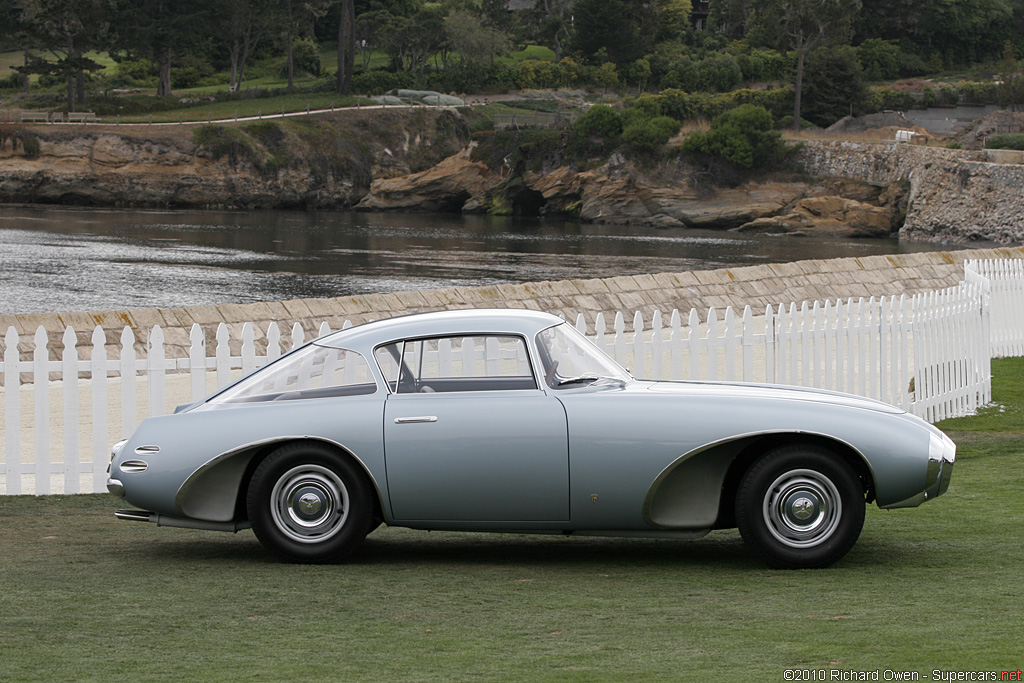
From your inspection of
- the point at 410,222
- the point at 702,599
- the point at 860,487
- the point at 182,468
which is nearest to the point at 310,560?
the point at 182,468

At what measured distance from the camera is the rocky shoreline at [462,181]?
64.6 m

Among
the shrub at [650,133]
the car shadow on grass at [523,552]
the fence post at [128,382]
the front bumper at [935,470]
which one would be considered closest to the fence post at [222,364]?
the fence post at [128,382]

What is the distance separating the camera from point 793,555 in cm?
509

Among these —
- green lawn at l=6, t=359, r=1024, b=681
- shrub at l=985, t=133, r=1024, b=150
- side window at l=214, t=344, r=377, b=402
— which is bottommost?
green lawn at l=6, t=359, r=1024, b=681

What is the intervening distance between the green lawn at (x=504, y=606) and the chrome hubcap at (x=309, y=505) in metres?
0.20

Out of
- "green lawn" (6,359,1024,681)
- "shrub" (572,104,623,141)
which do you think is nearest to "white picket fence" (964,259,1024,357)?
"green lawn" (6,359,1024,681)

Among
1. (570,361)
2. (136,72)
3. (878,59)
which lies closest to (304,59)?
(136,72)

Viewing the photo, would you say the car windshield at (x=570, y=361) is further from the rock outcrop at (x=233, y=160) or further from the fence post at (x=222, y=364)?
the rock outcrop at (x=233, y=160)

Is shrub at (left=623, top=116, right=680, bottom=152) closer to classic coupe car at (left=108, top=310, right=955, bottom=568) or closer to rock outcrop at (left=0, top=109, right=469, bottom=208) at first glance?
rock outcrop at (left=0, top=109, right=469, bottom=208)

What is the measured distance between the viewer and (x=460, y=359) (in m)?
5.69

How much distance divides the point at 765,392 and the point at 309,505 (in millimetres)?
2305

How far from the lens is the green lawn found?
148 inches

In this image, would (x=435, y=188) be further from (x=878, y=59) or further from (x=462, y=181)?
(x=878, y=59)

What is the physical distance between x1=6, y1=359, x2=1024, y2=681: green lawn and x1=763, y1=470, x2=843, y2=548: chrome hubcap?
206mm
